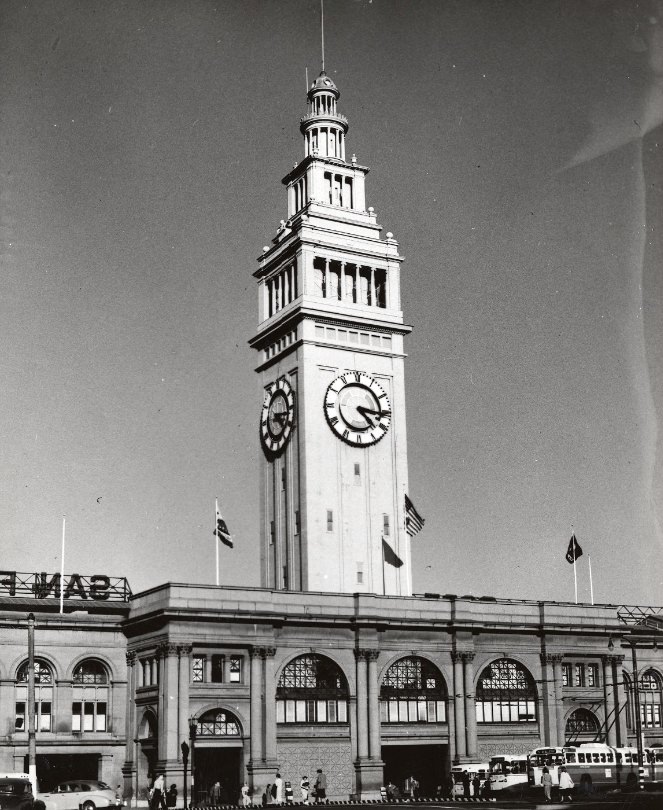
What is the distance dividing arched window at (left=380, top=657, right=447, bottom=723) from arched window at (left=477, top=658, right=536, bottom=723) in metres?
3.29

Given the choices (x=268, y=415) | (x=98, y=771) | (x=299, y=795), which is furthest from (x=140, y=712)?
(x=268, y=415)

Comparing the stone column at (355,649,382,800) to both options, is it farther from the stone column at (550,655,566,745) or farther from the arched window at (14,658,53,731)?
the arched window at (14,658,53,731)

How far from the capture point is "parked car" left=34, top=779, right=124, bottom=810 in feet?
208

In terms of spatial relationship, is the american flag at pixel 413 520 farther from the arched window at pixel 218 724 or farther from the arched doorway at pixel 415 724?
the arched window at pixel 218 724

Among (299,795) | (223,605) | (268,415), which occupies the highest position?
(268,415)

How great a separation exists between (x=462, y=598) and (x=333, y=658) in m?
10.5

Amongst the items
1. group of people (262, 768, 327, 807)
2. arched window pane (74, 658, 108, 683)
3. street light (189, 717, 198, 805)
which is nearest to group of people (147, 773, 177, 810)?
street light (189, 717, 198, 805)

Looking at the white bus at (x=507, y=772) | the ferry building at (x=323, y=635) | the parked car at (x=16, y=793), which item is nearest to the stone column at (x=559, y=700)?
the ferry building at (x=323, y=635)

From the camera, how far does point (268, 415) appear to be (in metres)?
93.1

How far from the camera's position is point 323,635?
8081 cm

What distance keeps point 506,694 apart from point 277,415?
81.0ft

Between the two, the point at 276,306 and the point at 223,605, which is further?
the point at 276,306

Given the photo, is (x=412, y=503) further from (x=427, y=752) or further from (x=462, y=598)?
(x=427, y=752)

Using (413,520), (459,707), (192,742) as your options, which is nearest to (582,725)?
(459,707)
